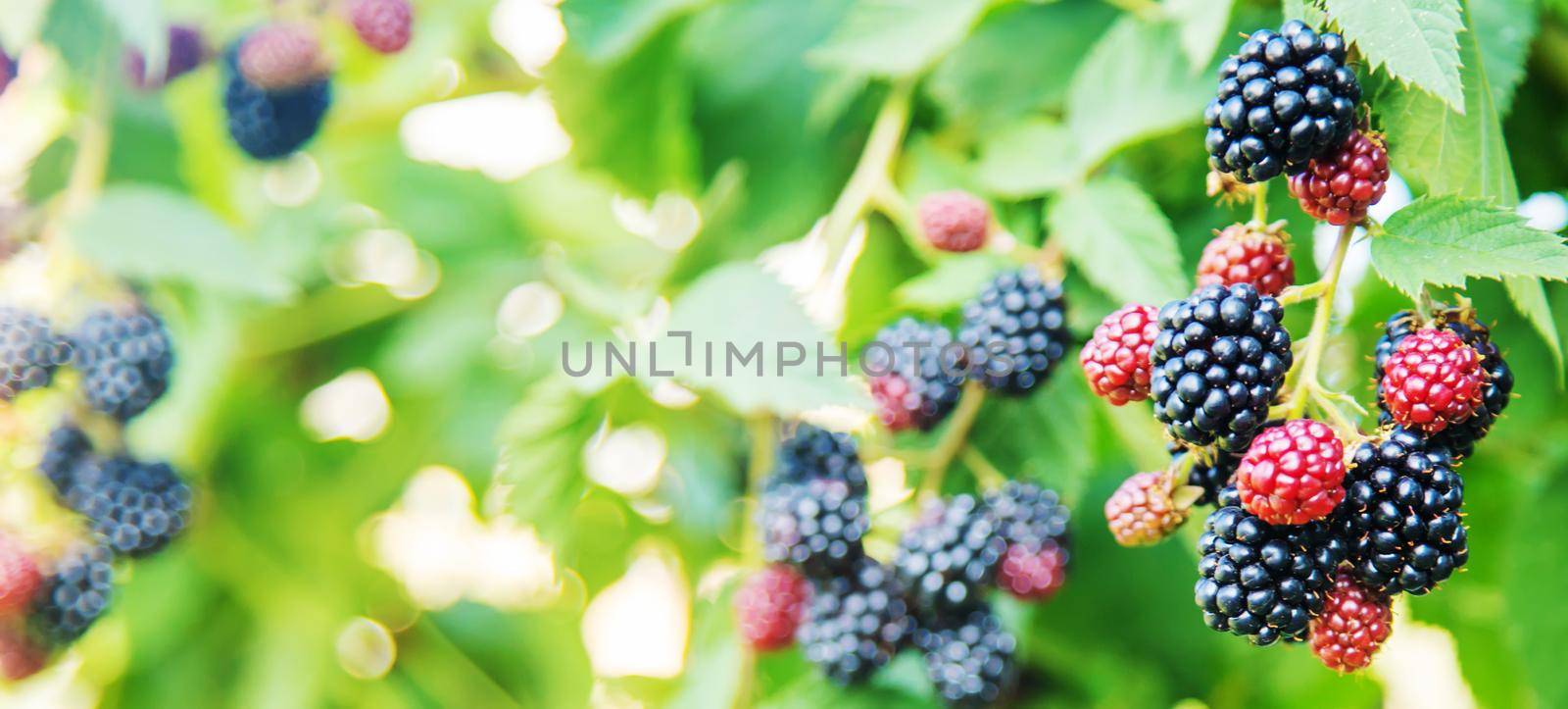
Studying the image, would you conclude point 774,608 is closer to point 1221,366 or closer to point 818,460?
point 818,460

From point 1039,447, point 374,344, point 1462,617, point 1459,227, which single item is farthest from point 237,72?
point 1462,617

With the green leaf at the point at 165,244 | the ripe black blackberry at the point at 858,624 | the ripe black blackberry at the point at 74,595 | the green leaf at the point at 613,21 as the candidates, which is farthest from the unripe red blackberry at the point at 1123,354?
the ripe black blackberry at the point at 74,595

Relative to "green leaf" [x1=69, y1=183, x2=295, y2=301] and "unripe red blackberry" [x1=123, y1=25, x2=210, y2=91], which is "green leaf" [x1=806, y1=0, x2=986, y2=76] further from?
Answer: "unripe red blackberry" [x1=123, y1=25, x2=210, y2=91]

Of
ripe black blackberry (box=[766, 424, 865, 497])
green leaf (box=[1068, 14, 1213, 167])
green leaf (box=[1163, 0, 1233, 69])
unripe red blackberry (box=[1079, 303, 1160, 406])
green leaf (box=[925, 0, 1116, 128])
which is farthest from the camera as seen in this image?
green leaf (box=[925, 0, 1116, 128])

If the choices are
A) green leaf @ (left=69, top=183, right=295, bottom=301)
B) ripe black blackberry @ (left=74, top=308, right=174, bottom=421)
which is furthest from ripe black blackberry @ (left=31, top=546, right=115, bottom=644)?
green leaf @ (left=69, top=183, right=295, bottom=301)

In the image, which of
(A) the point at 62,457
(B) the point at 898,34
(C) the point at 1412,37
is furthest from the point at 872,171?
(A) the point at 62,457

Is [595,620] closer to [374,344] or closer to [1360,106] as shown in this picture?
[374,344]
